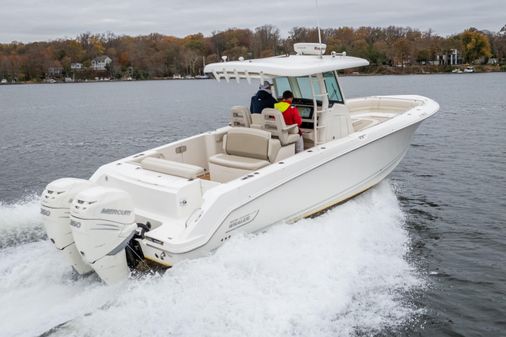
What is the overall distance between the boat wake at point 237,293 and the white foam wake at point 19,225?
247 mm

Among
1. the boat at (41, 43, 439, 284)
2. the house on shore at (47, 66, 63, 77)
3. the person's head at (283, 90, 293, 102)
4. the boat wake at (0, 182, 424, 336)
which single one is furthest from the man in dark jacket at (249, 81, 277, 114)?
the house on shore at (47, 66, 63, 77)

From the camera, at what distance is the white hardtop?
7.42m

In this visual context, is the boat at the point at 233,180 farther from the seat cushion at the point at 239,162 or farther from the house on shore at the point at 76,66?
the house on shore at the point at 76,66

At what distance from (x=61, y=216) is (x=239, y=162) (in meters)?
2.64

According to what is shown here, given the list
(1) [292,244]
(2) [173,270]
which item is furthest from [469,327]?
(2) [173,270]

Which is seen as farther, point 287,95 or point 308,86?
point 308,86

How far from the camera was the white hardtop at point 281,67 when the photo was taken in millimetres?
7418

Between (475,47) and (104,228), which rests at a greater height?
(475,47)

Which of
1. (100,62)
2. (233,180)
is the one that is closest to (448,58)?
(100,62)

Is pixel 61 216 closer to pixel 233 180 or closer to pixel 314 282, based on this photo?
pixel 233 180

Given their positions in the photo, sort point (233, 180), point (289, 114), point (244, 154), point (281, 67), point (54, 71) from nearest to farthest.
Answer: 1. point (233, 180)
2. point (281, 67)
3. point (244, 154)
4. point (289, 114)
5. point (54, 71)

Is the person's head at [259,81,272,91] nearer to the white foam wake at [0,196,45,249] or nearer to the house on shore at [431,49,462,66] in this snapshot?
the white foam wake at [0,196,45,249]

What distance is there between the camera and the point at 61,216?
5.70 m

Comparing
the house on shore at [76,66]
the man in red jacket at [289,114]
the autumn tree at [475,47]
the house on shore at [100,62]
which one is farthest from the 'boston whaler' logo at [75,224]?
the house on shore at [76,66]
